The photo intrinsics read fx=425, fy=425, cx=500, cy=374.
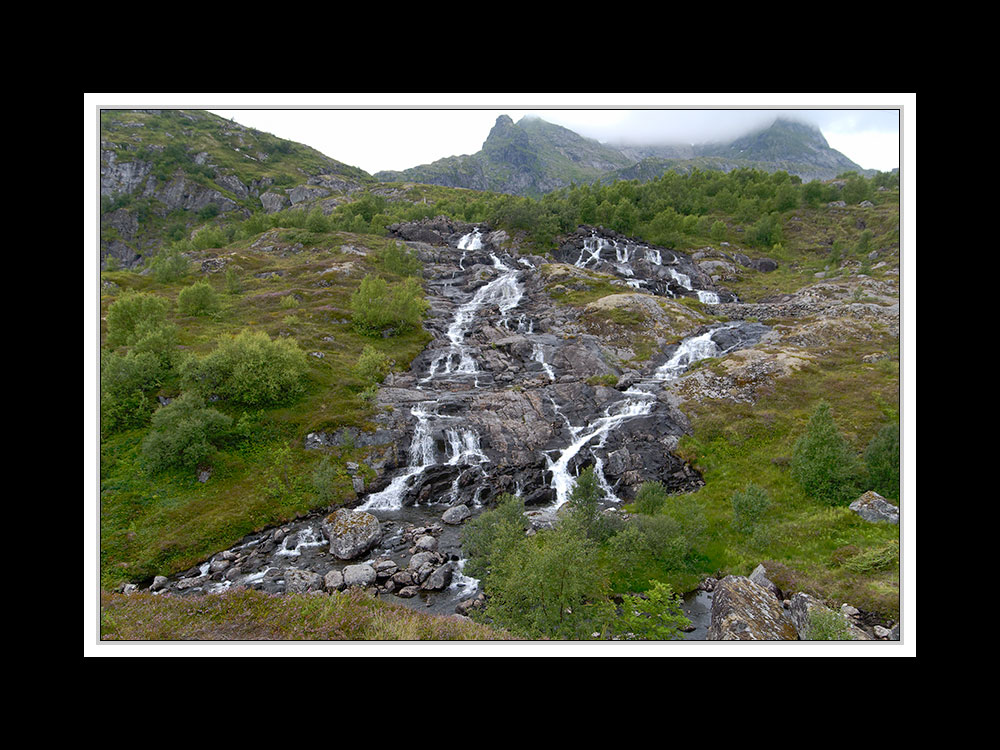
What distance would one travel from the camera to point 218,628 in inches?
376

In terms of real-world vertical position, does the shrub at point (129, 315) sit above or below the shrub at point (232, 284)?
below

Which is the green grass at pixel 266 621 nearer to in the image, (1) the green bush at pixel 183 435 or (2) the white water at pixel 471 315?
(1) the green bush at pixel 183 435

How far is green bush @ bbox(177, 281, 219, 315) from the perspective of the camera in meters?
50.3

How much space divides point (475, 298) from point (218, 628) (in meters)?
65.2

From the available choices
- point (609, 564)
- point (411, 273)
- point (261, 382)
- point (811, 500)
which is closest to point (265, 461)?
point (261, 382)

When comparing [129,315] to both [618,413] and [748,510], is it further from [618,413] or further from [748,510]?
[748,510]

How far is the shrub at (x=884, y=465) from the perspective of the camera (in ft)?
68.6

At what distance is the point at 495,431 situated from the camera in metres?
32.5

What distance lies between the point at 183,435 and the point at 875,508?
37.4 metres

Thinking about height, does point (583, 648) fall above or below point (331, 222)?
below

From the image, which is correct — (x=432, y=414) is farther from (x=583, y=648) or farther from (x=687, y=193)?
(x=687, y=193)

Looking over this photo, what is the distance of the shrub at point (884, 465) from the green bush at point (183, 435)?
3725 centimetres

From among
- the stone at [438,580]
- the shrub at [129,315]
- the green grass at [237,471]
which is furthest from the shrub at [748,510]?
the shrub at [129,315]

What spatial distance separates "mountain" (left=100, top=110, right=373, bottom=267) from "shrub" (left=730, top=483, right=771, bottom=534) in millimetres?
163478
